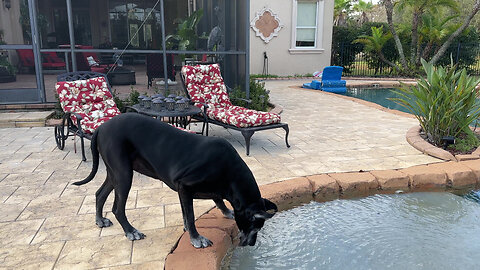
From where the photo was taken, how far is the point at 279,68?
14.8 m

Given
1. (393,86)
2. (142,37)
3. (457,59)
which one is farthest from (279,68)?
(457,59)

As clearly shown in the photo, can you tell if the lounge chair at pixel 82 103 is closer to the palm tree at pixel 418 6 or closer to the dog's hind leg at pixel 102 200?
the dog's hind leg at pixel 102 200

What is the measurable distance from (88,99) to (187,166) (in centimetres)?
324

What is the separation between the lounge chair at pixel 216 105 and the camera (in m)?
4.77

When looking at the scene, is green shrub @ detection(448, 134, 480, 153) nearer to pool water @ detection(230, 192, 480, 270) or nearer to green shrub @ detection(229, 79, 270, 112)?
pool water @ detection(230, 192, 480, 270)

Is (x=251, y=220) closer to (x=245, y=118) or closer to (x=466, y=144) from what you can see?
(x=245, y=118)

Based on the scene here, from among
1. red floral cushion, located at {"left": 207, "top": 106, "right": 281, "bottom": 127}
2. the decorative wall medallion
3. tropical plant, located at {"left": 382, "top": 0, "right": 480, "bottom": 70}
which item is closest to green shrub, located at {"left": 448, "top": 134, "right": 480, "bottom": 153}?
red floral cushion, located at {"left": 207, "top": 106, "right": 281, "bottom": 127}

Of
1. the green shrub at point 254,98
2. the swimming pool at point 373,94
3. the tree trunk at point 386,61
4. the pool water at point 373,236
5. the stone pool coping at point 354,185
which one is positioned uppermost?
the tree trunk at point 386,61

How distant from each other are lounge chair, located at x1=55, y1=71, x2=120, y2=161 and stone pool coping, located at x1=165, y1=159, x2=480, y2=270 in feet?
7.83

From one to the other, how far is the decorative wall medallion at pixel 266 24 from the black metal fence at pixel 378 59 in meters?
3.50

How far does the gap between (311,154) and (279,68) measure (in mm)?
10629

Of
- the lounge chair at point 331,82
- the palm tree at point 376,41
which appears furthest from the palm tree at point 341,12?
the lounge chair at point 331,82

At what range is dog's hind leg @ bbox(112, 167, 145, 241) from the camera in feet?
7.91

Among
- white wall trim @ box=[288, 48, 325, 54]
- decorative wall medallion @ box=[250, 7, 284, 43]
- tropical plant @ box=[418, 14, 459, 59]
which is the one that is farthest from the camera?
tropical plant @ box=[418, 14, 459, 59]
